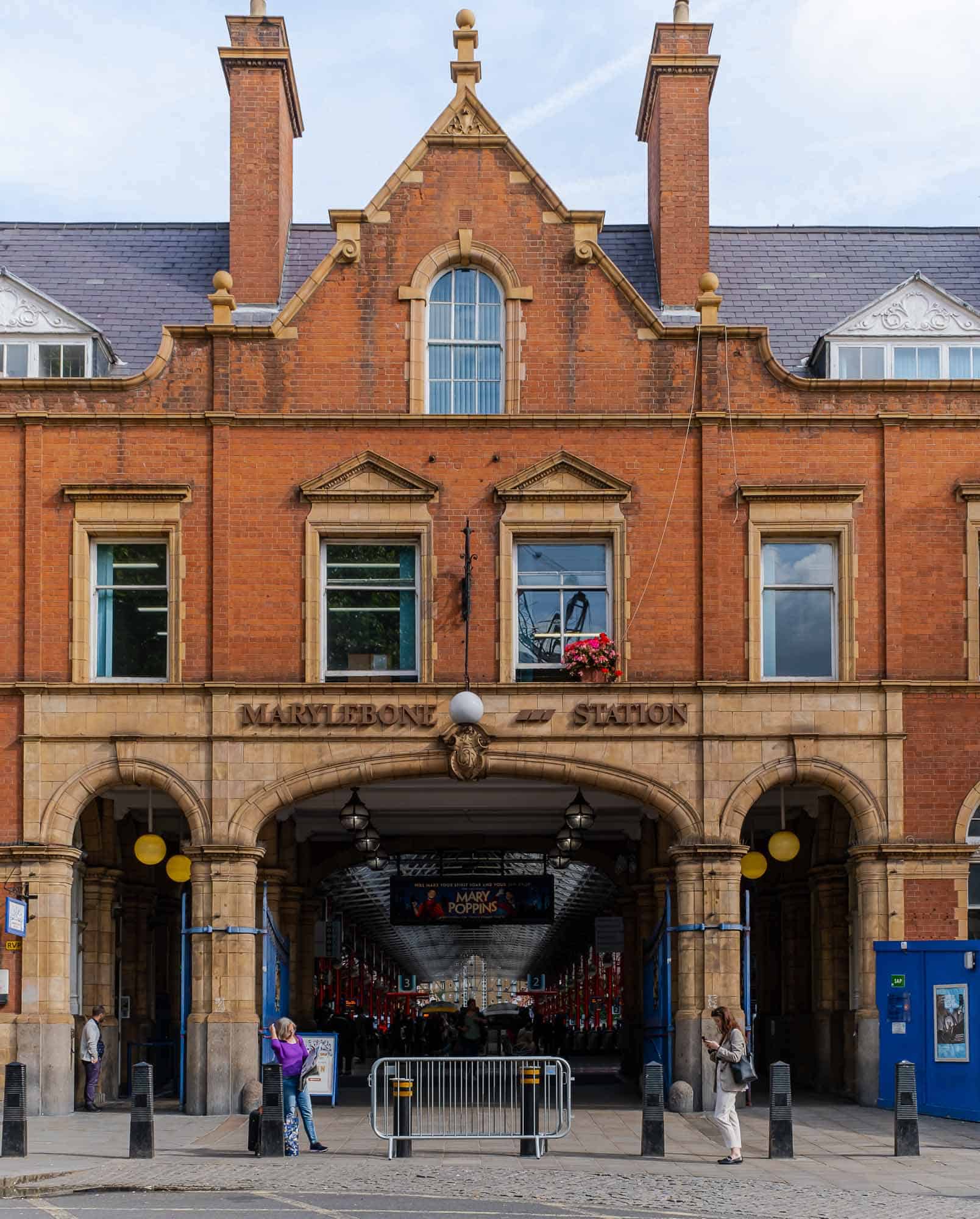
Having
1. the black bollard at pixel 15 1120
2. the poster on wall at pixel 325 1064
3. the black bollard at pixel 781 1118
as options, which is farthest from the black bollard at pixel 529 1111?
the poster on wall at pixel 325 1064

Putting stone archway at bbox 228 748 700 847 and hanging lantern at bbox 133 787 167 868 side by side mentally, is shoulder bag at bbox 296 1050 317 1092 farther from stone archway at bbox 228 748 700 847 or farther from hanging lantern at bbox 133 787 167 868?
hanging lantern at bbox 133 787 167 868

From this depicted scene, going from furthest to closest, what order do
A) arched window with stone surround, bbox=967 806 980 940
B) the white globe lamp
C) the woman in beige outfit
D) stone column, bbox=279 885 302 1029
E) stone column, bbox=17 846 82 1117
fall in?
stone column, bbox=279 885 302 1029, arched window with stone surround, bbox=967 806 980 940, the white globe lamp, stone column, bbox=17 846 82 1117, the woman in beige outfit

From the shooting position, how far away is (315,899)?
38781 mm

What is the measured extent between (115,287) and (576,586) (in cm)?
958

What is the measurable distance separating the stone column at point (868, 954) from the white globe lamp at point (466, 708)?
580 cm

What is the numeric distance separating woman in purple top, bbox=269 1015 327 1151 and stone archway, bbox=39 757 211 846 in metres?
6.60

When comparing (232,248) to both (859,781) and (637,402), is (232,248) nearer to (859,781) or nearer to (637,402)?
(637,402)

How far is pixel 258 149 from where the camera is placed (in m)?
31.5

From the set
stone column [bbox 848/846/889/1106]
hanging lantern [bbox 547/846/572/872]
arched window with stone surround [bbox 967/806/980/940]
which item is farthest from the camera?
hanging lantern [bbox 547/846/572/872]

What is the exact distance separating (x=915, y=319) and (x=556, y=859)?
1325cm

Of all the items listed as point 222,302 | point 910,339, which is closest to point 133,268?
point 222,302

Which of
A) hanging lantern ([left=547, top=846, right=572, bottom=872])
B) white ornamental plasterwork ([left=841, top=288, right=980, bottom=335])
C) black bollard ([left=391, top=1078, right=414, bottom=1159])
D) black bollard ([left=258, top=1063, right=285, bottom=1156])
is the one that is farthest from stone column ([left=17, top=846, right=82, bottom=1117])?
white ornamental plasterwork ([left=841, top=288, right=980, bottom=335])

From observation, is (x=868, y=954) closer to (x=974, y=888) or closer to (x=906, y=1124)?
(x=974, y=888)

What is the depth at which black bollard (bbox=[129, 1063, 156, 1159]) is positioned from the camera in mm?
21125
